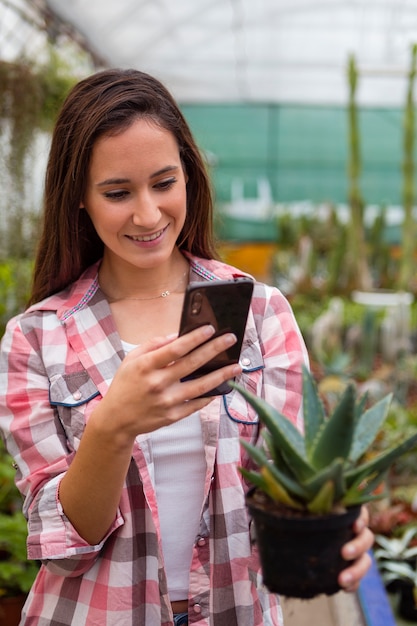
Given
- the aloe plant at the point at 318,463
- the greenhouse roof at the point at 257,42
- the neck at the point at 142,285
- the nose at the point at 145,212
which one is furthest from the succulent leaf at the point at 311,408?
the greenhouse roof at the point at 257,42

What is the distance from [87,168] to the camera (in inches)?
59.1

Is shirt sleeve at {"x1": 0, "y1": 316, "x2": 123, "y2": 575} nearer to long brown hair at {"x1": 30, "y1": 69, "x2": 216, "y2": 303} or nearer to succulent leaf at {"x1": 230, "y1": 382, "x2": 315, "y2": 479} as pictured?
long brown hair at {"x1": 30, "y1": 69, "x2": 216, "y2": 303}

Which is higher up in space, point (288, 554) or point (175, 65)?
point (175, 65)

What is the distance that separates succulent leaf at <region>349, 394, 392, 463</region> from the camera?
1090mm

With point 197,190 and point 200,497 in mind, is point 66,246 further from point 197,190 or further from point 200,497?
point 200,497

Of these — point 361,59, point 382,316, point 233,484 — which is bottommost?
point 382,316

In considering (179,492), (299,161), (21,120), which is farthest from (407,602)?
(299,161)

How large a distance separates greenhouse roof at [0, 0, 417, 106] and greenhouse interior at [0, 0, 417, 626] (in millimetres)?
39

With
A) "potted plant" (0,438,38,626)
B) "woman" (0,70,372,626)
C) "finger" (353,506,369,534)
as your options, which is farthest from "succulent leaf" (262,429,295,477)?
"potted plant" (0,438,38,626)

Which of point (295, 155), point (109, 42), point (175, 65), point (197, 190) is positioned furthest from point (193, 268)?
point (295, 155)

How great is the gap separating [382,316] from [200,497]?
6.55m

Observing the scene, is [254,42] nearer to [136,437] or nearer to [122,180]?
[122,180]

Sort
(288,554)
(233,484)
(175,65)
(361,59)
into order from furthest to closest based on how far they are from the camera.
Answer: (175,65) < (361,59) < (233,484) < (288,554)

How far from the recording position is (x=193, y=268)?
1.73 m
